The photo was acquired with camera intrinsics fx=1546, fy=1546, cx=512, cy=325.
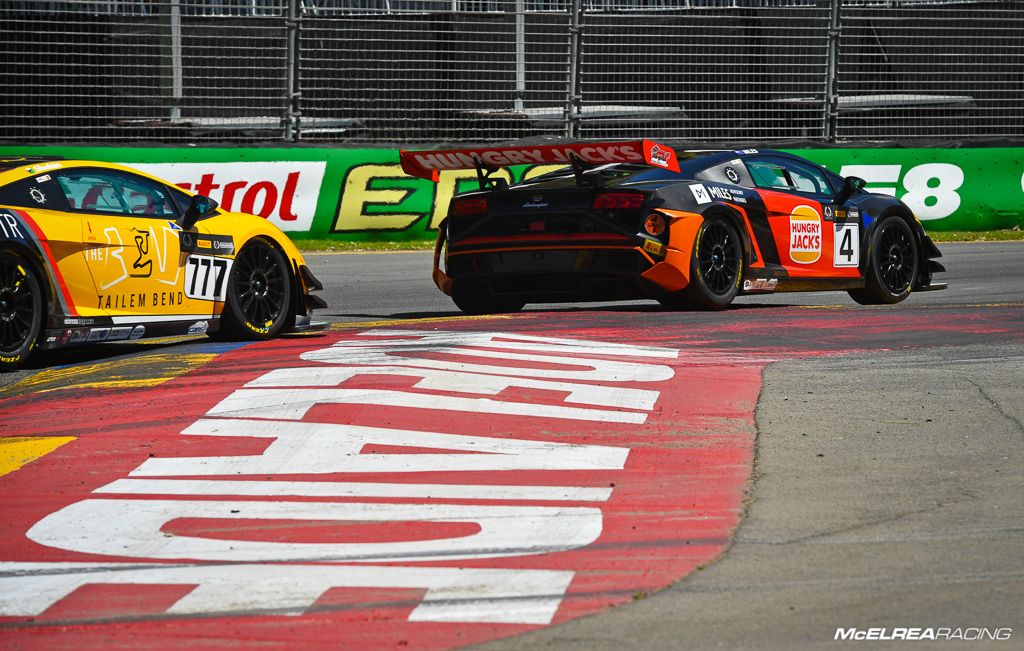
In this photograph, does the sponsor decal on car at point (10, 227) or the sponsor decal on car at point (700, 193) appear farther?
the sponsor decal on car at point (700, 193)

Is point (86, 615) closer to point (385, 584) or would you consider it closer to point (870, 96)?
point (385, 584)

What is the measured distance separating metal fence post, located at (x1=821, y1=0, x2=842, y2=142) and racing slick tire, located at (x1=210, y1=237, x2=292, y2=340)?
1111 centimetres

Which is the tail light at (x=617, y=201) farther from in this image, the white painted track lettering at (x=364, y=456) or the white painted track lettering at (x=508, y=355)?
the white painted track lettering at (x=364, y=456)

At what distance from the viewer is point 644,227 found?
9.88m

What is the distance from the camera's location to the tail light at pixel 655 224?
989 cm

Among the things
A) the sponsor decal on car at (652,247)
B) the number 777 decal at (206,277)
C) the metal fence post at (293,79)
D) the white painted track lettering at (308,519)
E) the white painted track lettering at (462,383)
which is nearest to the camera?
the white painted track lettering at (308,519)

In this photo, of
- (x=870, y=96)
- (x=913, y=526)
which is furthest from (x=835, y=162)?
(x=913, y=526)

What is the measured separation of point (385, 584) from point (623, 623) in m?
0.70

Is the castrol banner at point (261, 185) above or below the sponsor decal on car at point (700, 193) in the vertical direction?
below

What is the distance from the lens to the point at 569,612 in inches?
154

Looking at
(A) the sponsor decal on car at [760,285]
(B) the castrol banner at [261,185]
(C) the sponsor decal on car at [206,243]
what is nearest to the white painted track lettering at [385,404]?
(C) the sponsor decal on car at [206,243]

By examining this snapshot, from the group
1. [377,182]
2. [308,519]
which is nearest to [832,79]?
[377,182]

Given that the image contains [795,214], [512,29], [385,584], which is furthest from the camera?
[512,29]

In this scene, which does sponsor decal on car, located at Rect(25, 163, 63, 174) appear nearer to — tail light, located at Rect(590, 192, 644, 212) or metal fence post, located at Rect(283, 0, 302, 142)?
tail light, located at Rect(590, 192, 644, 212)
